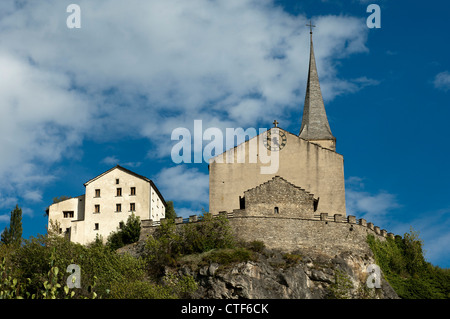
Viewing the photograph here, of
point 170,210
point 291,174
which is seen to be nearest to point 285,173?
point 291,174

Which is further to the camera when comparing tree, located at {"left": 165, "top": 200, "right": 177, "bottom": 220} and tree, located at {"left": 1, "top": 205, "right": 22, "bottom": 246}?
tree, located at {"left": 165, "top": 200, "right": 177, "bottom": 220}

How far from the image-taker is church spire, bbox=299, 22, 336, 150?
239 ft

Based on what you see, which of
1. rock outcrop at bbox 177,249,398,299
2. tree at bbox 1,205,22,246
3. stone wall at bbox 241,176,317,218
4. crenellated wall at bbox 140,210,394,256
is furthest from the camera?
tree at bbox 1,205,22,246

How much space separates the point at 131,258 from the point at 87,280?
4.95 metres

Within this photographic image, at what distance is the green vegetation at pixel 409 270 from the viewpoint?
56.0m

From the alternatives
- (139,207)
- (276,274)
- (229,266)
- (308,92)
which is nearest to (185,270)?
(229,266)

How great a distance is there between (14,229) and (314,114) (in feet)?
119

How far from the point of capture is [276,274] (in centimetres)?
5159

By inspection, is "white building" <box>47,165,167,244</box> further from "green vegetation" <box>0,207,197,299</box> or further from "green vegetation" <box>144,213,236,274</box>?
"green vegetation" <box>144,213,236,274</box>

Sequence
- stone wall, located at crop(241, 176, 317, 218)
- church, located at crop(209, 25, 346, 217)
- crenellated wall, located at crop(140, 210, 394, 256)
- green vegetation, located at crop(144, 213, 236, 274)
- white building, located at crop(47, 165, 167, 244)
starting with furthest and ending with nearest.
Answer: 1. church, located at crop(209, 25, 346, 217)
2. white building, located at crop(47, 165, 167, 244)
3. stone wall, located at crop(241, 176, 317, 218)
4. crenellated wall, located at crop(140, 210, 394, 256)
5. green vegetation, located at crop(144, 213, 236, 274)

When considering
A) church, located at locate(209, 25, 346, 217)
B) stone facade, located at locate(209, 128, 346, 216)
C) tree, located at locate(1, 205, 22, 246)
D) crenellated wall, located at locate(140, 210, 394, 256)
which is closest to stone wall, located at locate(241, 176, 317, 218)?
crenellated wall, located at locate(140, 210, 394, 256)

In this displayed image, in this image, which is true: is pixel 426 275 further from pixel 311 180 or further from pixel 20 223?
pixel 20 223

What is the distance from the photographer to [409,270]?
59.4m

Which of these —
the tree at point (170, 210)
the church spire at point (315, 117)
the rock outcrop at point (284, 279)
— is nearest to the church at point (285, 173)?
the church spire at point (315, 117)
